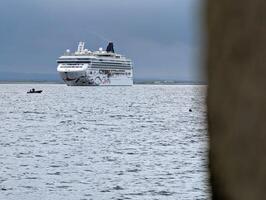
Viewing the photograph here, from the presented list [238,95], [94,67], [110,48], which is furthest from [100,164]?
[110,48]

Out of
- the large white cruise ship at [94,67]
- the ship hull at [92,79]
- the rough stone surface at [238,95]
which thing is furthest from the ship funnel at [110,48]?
the rough stone surface at [238,95]

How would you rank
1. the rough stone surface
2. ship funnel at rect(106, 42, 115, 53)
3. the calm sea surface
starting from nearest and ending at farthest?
the rough stone surface
the calm sea surface
ship funnel at rect(106, 42, 115, 53)

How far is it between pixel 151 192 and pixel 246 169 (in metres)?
19.1

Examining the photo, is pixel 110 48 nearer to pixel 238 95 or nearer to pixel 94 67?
pixel 94 67

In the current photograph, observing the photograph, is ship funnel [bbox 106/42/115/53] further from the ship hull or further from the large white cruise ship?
the ship hull

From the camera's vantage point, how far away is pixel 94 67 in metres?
125

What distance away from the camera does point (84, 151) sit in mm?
33156

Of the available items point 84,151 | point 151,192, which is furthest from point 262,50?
point 84,151

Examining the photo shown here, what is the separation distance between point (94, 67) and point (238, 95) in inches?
4918

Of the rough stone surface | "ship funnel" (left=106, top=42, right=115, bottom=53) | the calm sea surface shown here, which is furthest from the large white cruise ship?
the rough stone surface

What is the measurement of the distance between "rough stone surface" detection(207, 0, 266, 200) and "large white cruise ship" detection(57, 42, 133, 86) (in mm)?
122285

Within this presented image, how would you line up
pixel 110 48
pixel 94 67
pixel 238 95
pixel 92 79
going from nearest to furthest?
pixel 238 95, pixel 94 67, pixel 92 79, pixel 110 48

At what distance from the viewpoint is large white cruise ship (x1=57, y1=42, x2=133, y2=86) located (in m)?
124

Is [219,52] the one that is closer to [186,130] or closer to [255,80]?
[255,80]
